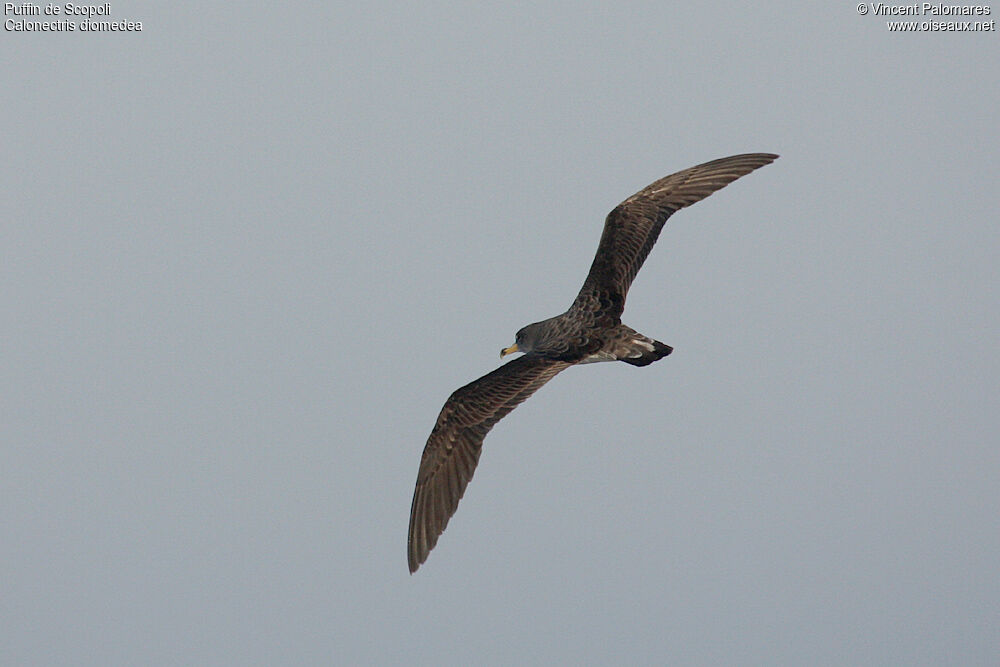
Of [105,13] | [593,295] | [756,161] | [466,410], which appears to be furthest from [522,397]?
[105,13]

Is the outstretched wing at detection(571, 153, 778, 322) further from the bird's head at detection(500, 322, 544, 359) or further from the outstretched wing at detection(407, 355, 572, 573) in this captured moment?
the outstretched wing at detection(407, 355, 572, 573)

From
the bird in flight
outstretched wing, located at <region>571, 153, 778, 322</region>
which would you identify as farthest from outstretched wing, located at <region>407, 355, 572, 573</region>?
outstretched wing, located at <region>571, 153, 778, 322</region>

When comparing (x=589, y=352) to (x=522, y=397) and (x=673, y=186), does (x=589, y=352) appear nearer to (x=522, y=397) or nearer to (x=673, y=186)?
(x=522, y=397)

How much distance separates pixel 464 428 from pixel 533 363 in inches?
55.2

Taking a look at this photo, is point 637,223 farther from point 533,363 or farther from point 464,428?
point 464,428

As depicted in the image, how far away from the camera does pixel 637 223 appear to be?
17.7 m

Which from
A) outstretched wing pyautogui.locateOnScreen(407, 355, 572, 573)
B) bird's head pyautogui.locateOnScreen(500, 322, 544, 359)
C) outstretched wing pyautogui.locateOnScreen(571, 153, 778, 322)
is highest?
outstretched wing pyautogui.locateOnScreen(571, 153, 778, 322)

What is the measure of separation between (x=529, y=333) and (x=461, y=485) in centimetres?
255

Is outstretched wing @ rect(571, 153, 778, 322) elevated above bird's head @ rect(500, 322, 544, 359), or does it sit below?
above

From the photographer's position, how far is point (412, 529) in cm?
1661

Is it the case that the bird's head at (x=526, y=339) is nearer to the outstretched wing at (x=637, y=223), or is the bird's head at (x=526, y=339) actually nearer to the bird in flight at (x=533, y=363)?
the bird in flight at (x=533, y=363)

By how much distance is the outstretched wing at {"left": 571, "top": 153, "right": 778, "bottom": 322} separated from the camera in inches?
682

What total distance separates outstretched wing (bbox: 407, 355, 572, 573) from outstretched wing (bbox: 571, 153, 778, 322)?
1238mm

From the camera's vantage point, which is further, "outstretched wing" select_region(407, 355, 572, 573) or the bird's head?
the bird's head
